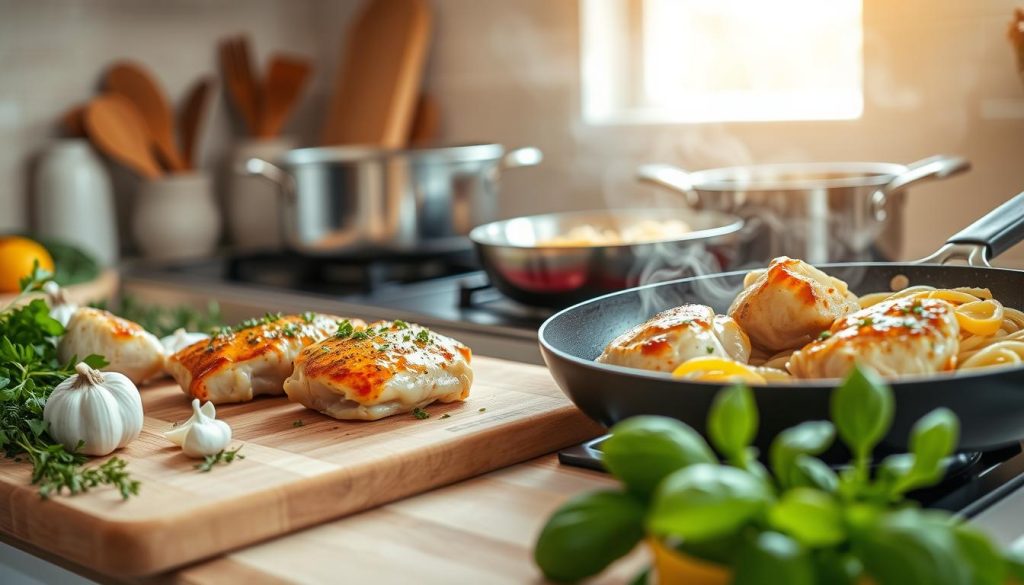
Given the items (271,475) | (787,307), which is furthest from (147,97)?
(787,307)

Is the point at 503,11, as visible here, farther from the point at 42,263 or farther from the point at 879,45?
the point at 42,263

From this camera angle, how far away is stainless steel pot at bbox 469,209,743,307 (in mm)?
1602

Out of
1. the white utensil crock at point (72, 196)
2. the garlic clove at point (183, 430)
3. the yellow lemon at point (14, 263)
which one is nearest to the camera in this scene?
the garlic clove at point (183, 430)

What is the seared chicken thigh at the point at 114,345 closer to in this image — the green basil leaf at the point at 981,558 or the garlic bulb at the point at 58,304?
the garlic bulb at the point at 58,304

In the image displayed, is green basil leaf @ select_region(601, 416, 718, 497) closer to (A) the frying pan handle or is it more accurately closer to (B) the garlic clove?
(B) the garlic clove

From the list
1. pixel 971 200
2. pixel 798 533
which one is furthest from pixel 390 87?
pixel 798 533

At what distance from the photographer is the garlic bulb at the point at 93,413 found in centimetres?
99

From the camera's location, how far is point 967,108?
175 cm

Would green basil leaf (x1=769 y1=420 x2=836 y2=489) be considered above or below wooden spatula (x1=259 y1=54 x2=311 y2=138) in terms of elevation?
below

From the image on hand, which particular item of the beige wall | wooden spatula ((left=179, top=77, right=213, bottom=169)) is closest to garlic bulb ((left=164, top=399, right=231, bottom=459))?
the beige wall

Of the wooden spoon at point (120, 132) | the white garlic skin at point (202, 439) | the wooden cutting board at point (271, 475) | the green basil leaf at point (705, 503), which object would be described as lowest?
the wooden cutting board at point (271, 475)

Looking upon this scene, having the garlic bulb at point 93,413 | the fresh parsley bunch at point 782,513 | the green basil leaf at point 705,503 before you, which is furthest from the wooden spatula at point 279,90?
the green basil leaf at point 705,503

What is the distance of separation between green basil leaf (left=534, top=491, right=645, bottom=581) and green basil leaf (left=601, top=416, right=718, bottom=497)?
15 mm

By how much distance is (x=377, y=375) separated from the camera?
3.52ft
